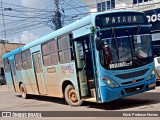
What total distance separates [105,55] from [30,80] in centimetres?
749

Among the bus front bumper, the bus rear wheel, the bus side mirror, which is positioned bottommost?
the bus rear wheel

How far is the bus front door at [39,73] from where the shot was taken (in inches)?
528

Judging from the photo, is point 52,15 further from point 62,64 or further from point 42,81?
point 62,64

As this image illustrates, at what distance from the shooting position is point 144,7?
2856cm

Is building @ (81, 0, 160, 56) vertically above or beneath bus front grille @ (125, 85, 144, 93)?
above

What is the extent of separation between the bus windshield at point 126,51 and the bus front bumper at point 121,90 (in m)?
0.65

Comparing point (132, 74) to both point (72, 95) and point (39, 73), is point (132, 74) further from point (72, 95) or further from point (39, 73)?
point (39, 73)

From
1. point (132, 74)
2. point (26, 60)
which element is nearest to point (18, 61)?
point (26, 60)

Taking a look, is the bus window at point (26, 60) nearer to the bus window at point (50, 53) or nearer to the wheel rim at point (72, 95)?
the bus window at point (50, 53)

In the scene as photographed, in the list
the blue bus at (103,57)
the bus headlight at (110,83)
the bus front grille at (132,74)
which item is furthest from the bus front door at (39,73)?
the bus front grille at (132,74)

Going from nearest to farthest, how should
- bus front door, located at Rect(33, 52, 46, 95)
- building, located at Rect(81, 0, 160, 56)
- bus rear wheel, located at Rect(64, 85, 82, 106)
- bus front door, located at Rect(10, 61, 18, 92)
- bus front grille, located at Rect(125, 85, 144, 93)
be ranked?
bus front grille, located at Rect(125, 85, 144, 93), bus rear wheel, located at Rect(64, 85, 82, 106), bus front door, located at Rect(33, 52, 46, 95), bus front door, located at Rect(10, 61, 18, 92), building, located at Rect(81, 0, 160, 56)

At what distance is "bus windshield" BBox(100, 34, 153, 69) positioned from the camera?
8820 millimetres

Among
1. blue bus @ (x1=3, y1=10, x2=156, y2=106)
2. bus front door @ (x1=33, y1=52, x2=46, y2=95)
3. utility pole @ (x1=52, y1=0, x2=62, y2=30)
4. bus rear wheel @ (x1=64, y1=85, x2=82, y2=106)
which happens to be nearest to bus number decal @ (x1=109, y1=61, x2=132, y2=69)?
blue bus @ (x1=3, y1=10, x2=156, y2=106)

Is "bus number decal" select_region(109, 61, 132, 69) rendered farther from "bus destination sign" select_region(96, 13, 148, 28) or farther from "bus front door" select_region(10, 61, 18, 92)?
A: "bus front door" select_region(10, 61, 18, 92)
